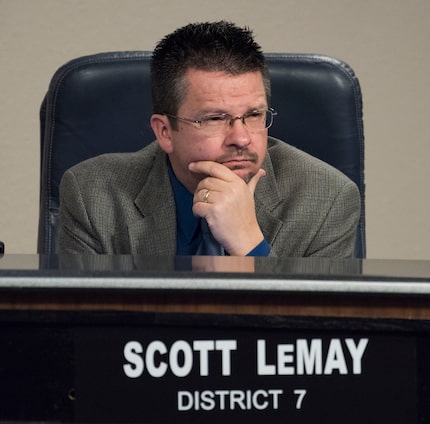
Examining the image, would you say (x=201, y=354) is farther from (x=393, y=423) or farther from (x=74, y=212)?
(x=74, y=212)

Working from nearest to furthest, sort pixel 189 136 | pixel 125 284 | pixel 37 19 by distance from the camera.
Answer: pixel 125 284 < pixel 189 136 < pixel 37 19

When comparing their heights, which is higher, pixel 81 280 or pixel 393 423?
pixel 81 280

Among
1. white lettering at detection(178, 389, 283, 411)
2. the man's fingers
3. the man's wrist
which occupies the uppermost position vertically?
the man's fingers

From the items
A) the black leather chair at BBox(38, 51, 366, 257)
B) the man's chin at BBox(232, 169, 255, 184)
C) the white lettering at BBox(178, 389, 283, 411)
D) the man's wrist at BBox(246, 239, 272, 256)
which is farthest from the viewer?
the black leather chair at BBox(38, 51, 366, 257)

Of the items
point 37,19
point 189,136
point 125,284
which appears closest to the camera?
point 125,284

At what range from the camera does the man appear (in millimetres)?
1849

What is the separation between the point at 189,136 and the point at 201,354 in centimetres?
108

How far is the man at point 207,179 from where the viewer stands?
1849 millimetres

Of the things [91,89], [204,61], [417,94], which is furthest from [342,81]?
[417,94]

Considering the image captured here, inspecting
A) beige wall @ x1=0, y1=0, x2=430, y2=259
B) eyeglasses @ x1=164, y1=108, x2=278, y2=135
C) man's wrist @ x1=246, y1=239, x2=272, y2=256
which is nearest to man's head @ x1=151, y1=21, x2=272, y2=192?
eyeglasses @ x1=164, y1=108, x2=278, y2=135

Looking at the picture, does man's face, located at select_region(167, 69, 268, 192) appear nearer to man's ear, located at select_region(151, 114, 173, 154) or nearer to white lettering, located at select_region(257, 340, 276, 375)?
man's ear, located at select_region(151, 114, 173, 154)

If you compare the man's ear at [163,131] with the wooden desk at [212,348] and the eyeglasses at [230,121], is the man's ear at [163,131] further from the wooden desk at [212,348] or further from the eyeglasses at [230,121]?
the wooden desk at [212,348]

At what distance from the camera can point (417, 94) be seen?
3004 millimetres

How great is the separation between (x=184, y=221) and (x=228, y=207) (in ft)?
0.52
